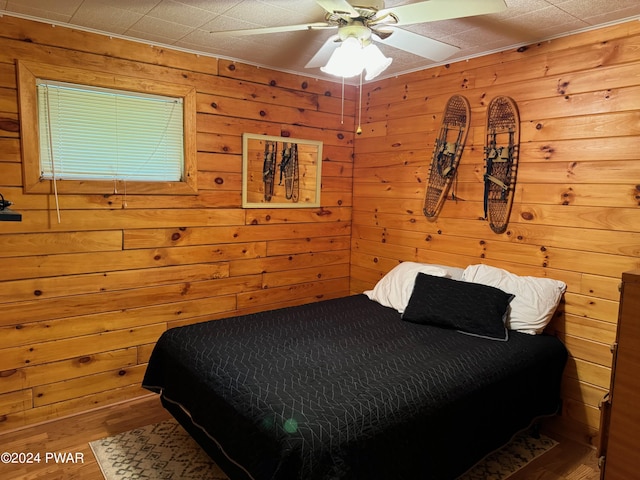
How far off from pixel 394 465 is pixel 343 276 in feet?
7.60

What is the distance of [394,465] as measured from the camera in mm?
1695

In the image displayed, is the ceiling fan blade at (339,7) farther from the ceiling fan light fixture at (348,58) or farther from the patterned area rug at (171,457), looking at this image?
the patterned area rug at (171,457)

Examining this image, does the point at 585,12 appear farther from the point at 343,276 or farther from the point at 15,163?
the point at 15,163

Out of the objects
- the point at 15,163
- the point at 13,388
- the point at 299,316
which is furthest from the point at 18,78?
the point at 299,316

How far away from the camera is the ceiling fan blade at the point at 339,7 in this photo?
1672mm

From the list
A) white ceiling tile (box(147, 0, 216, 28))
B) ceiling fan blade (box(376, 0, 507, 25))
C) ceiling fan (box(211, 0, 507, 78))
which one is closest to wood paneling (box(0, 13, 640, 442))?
white ceiling tile (box(147, 0, 216, 28))

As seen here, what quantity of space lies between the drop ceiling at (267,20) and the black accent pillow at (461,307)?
146 cm

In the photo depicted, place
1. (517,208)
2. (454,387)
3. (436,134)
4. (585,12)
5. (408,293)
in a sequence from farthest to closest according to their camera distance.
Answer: (436,134) → (408,293) → (517,208) → (585,12) → (454,387)

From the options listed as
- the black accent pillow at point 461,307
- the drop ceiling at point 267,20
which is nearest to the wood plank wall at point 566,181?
the drop ceiling at point 267,20

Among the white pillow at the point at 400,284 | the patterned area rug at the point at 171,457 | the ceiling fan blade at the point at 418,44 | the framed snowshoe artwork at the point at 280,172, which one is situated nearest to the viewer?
the ceiling fan blade at the point at 418,44

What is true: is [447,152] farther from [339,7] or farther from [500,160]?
[339,7]

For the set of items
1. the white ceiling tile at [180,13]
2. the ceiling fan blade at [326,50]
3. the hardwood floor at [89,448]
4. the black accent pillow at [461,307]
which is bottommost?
the hardwood floor at [89,448]

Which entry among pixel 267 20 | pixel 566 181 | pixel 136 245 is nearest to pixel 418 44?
pixel 267 20

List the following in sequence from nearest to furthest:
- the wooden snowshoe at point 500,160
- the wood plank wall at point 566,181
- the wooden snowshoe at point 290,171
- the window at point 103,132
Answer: the wood plank wall at point 566,181, the window at point 103,132, the wooden snowshoe at point 500,160, the wooden snowshoe at point 290,171
